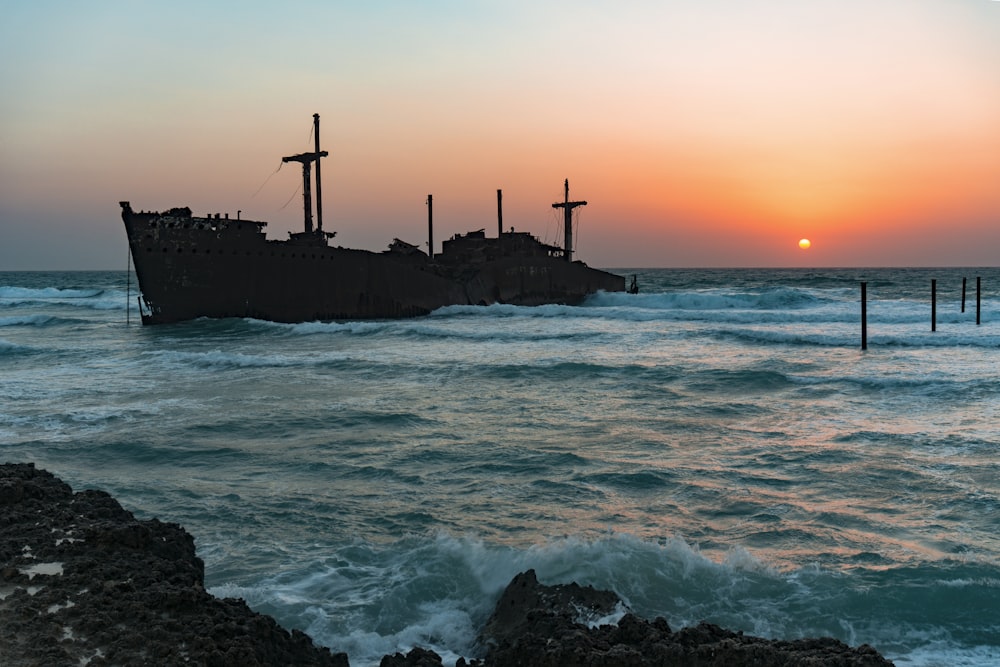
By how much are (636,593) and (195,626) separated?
307cm

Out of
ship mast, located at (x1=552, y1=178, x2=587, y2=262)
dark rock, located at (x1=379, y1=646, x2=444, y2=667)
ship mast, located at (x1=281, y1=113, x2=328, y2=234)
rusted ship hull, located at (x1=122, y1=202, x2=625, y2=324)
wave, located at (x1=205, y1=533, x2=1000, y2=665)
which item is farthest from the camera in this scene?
ship mast, located at (x1=552, y1=178, x2=587, y2=262)

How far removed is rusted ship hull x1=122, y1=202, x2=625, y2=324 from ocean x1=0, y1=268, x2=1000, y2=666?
8.26 m

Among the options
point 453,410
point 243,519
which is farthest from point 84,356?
point 243,519

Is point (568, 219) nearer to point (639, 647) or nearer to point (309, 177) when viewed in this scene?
point (309, 177)

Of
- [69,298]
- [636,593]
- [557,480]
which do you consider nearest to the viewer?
[636,593]

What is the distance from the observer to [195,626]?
165 inches

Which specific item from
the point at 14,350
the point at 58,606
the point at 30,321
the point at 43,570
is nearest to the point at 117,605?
the point at 58,606

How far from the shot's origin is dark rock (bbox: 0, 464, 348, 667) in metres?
3.92

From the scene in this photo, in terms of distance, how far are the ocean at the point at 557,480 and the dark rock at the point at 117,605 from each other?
71 cm

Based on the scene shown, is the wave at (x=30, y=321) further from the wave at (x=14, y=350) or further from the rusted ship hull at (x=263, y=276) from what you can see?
the wave at (x=14, y=350)

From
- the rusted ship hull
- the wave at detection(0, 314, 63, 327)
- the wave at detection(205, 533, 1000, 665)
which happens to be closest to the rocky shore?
the wave at detection(205, 533, 1000, 665)

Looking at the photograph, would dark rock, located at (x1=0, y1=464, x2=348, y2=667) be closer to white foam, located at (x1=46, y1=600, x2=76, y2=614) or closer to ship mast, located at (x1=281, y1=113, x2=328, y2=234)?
white foam, located at (x1=46, y1=600, x2=76, y2=614)

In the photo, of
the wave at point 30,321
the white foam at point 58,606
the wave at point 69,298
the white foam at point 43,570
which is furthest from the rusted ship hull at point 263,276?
the white foam at point 58,606

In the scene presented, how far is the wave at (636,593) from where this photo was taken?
508 cm
